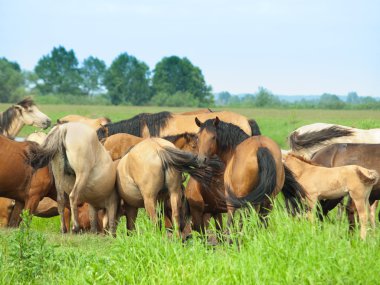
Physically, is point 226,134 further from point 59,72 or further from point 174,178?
point 59,72

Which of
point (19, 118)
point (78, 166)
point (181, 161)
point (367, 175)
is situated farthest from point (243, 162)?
point (19, 118)

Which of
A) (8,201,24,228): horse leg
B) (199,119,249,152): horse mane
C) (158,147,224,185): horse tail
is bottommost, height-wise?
(8,201,24,228): horse leg

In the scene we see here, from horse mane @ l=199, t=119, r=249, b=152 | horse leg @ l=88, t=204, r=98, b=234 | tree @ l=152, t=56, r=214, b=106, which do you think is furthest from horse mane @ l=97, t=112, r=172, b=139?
tree @ l=152, t=56, r=214, b=106

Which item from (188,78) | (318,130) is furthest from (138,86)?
(318,130)

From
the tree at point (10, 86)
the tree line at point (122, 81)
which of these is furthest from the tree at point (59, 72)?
the tree at point (10, 86)

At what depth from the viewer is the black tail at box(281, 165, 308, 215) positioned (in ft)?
31.3

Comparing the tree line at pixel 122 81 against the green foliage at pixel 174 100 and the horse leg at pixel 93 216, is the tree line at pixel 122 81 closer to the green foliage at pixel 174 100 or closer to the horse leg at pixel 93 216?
the green foliage at pixel 174 100

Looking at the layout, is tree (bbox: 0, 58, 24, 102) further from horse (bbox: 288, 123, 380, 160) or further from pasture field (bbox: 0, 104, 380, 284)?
pasture field (bbox: 0, 104, 380, 284)

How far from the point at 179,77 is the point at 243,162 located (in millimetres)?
78737

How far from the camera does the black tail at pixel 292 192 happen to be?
9547 mm

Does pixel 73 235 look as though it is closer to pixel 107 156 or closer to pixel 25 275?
pixel 107 156

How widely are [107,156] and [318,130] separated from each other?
204 inches

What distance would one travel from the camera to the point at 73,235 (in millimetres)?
9281

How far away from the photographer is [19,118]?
1738 centimetres
